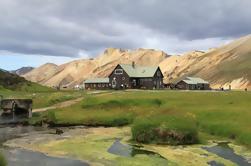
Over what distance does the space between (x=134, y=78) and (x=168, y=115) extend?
11411cm

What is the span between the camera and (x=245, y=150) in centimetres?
5831

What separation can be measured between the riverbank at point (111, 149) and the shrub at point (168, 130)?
6.13 feet

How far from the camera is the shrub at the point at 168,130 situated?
210 feet

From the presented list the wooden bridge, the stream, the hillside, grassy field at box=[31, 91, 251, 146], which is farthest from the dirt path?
the hillside

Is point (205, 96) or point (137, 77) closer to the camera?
point (205, 96)

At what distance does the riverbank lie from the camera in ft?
173

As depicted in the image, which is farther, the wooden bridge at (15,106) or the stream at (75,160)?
the wooden bridge at (15,106)

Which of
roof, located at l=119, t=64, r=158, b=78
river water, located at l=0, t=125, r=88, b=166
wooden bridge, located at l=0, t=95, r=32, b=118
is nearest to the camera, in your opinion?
river water, located at l=0, t=125, r=88, b=166

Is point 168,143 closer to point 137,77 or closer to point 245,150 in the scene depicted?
point 245,150

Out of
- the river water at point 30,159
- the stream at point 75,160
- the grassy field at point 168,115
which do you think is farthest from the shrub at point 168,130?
the river water at point 30,159

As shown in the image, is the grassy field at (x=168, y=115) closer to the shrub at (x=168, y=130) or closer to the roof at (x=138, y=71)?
the shrub at (x=168, y=130)

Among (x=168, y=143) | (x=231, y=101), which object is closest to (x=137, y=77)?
(x=231, y=101)

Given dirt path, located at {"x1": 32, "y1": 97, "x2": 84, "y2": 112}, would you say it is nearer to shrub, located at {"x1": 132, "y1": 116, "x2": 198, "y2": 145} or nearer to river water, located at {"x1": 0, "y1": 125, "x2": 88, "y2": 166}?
river water, located at {"x1": 0, "y1": 125, "x2": 88, "y2": 166}

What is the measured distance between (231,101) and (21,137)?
46702 mm
